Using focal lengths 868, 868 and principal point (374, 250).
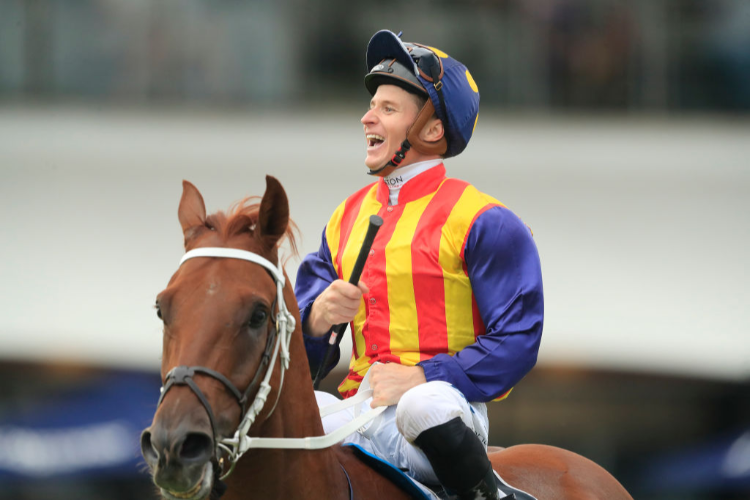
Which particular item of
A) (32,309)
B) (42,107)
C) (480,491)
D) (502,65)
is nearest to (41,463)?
(32,309)

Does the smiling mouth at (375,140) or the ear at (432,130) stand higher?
the ear at (432,130)

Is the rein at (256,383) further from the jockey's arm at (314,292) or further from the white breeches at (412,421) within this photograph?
the jockey's arm at (314,292)

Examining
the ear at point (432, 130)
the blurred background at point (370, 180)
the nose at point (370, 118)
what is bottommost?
the blurred background at point (370, 180)

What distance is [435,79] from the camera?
7.32ft

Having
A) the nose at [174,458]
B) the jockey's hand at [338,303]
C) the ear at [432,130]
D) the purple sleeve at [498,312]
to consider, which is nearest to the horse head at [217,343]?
the nose at [174,458]

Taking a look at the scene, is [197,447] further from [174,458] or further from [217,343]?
[217,343]

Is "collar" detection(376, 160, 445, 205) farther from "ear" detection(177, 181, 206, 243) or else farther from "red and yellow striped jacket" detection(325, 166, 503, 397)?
"ear" detection(177, 181, 206, 243)

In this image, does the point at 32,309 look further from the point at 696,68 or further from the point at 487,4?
the point at 696,68

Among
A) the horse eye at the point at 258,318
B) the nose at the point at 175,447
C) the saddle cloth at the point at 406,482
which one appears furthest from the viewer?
the saddle cloth at the point at 406,482

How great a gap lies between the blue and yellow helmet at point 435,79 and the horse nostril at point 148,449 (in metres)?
1.13

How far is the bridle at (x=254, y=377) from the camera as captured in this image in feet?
5.32

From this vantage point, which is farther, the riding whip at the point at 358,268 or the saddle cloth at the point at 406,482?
the saddle cloth at the point at 406,482

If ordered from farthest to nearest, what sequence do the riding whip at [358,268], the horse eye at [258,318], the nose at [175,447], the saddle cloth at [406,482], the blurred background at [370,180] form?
the blurred background at [370,180]
the saddle cloth at [406,482]
the riding whip at [358,268]
the horse eye at [258,318]
the nose at [175,447]

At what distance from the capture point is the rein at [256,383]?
1624 millimetres
